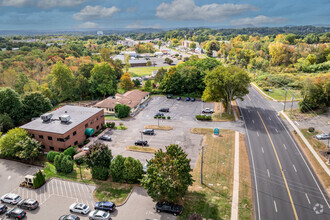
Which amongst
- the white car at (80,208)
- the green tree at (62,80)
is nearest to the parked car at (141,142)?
the white car at (80,208)

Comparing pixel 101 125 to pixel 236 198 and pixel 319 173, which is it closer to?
pixel 236 198

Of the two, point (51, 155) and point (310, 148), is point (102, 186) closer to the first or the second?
point (51, 155)

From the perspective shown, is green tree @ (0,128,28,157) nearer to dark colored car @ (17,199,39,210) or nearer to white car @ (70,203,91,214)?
dark colored car @ (17,199,39,210)

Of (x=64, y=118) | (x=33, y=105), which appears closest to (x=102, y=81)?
(x=33, y=105)

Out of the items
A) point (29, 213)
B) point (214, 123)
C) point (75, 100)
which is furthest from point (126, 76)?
point (29, 213)

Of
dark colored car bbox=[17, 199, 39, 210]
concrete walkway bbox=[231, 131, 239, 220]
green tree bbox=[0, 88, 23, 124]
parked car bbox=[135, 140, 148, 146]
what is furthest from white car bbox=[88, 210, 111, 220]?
green tree bbox=[0, 88, 23, 124]

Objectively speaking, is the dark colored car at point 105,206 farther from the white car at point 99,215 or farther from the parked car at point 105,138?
the parked car at point 105,138
